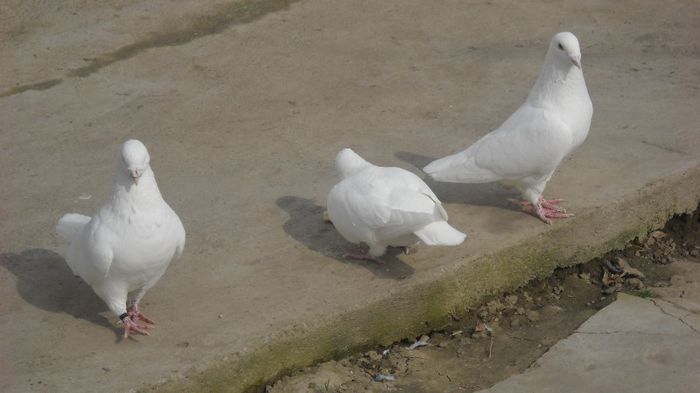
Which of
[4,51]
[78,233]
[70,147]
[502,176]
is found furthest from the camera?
[4,51]

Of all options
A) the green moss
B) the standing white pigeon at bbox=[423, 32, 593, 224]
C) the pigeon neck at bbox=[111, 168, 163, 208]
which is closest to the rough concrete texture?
the standing white pigeon at bbox=[423, 32, 593, 224]

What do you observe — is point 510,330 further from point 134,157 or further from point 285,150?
point 134,157

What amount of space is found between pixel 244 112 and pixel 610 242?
280 cm

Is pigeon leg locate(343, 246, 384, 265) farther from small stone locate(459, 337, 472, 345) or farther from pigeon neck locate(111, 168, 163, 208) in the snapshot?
pigeon neck locate(111, 168, 163, 208)

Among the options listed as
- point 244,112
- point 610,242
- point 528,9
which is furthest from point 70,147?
point 528,9

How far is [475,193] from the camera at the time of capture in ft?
21.6

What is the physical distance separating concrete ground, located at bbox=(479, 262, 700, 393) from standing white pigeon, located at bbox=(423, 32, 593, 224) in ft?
2.47

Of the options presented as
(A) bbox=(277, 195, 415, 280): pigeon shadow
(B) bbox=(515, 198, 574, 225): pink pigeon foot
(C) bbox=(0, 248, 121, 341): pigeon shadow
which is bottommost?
(C) bbox=(0, 248, 121, 341): pigeon shadow

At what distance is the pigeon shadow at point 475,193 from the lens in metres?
6.46

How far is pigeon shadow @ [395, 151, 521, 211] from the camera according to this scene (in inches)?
254

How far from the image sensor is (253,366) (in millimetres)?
5113

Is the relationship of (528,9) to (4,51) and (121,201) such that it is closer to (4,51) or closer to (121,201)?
(4,51)

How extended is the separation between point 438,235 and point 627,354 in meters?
1.15

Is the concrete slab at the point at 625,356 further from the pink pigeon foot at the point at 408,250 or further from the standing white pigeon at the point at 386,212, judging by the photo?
the pink pigeon foot at the point at 408,250
